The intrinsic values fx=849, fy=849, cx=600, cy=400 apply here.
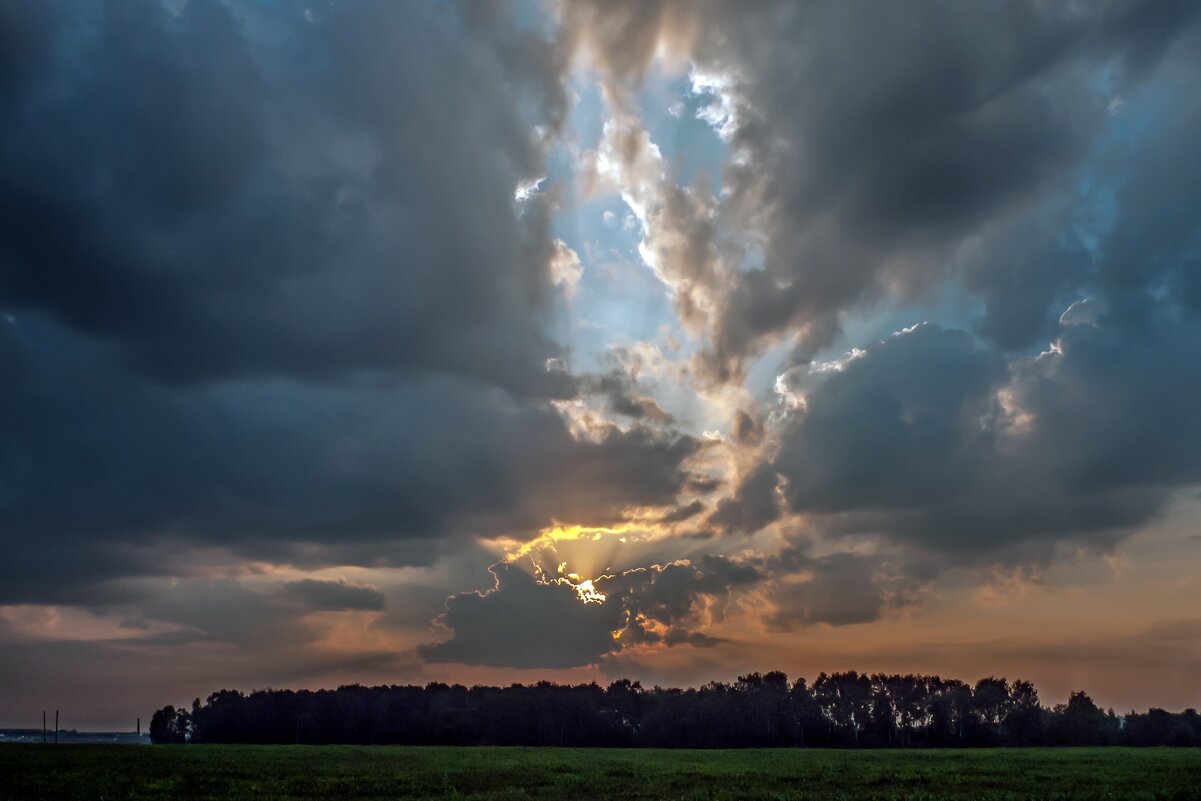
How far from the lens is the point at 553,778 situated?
6538 cm

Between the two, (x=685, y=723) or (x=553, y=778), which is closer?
(x=553, y=778)

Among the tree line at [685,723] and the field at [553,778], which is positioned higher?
the field at [553,778]

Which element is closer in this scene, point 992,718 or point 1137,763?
point 1137,763

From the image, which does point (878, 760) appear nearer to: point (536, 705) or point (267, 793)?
point (267, 793)

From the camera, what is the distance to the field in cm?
5234

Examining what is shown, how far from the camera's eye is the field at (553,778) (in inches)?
2061

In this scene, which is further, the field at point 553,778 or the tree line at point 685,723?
the tree line at point 685,723

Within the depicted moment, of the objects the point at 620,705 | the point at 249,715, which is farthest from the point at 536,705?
the point at 249,715

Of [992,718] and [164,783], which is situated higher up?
[164,783]

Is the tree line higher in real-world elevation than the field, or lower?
lower

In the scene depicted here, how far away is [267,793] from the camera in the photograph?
52.4m

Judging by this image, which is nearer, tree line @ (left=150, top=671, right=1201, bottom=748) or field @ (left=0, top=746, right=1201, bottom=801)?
field @ (left=0, top=746, right=1201, bottom=801)

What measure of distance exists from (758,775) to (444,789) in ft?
87.2

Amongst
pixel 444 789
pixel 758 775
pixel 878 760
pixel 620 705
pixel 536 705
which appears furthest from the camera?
pixel 620 705
